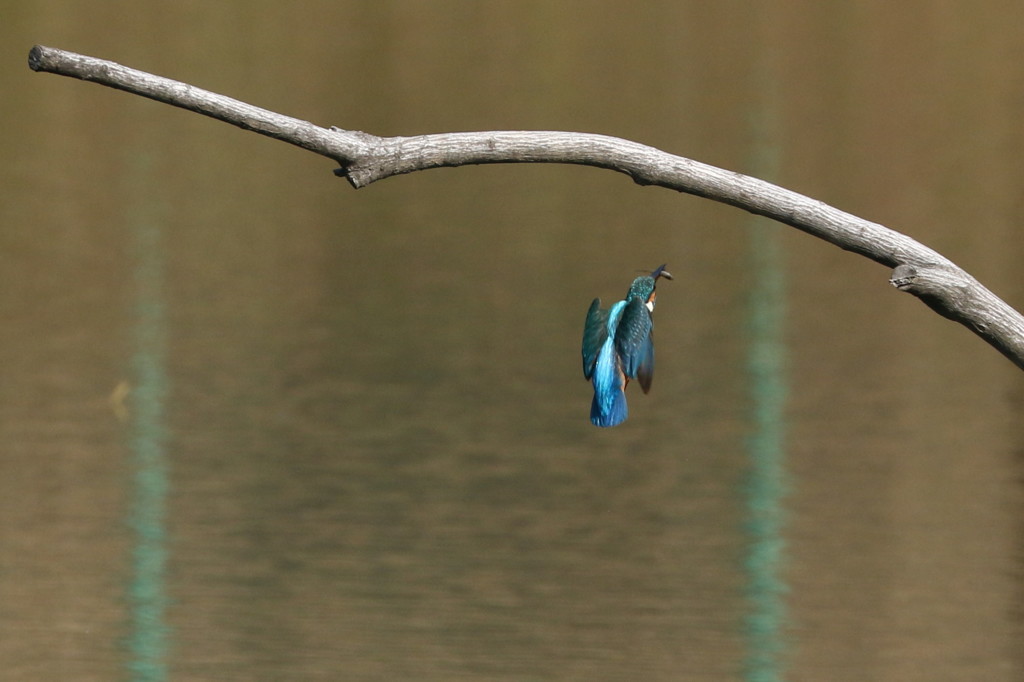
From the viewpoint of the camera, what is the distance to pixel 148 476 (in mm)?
10500

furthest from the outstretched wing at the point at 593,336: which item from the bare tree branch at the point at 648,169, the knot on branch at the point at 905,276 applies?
the knot on branch at the point at 905,276

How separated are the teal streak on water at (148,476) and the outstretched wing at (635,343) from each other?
6099 mm

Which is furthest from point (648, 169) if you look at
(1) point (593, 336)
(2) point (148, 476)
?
(2) point (148, 476)

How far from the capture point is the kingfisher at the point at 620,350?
2197mm

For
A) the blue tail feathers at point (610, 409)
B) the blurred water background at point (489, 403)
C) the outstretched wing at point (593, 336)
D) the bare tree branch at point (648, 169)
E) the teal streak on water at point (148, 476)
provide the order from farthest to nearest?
the blurred water background at point (489, 403) < the teal streak on water at point (148, 476) < the bare tree branch at point (648, 169) < the outstretched wing at point (593, 336) < the blue tail feathers at point (610, 409)

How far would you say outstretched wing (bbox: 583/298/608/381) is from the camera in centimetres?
229

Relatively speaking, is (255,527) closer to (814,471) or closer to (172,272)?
(814,471)

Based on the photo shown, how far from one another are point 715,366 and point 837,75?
38.1 ft

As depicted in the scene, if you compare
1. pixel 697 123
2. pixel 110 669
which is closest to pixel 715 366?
pixel 110 669

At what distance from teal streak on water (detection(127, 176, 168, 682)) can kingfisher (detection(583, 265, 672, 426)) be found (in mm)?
6046

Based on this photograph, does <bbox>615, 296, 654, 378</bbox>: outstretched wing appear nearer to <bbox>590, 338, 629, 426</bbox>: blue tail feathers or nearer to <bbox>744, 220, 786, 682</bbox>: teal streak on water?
<bbox>590, 338, 629, 426</bbox>: blue tail feathers

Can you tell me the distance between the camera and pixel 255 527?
9789 millimetres

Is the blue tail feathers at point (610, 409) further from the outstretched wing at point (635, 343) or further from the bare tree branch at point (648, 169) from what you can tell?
the bare tree branch at point (648, 169)

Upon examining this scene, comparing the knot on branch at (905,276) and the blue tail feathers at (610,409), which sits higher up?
the knot on branch at (905,276)
